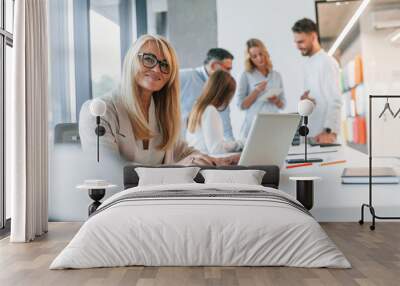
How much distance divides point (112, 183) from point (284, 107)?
243cm

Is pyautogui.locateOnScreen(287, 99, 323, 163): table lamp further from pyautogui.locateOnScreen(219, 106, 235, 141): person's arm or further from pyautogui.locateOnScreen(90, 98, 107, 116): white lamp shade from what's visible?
pyautogui.locateOnScreen(90, 98, 107, 116): white lamp shade

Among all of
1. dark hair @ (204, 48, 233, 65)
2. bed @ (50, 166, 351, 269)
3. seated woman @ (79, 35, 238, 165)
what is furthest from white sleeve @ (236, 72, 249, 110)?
bed @ (50, 166, 351, 269)

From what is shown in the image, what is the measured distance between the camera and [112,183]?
270 inches

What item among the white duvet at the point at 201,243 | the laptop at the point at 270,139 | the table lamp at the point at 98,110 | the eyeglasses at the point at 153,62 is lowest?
the white duvet at the point at 201,243

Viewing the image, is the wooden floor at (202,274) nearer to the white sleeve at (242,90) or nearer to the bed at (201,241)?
the bed at (201,241)

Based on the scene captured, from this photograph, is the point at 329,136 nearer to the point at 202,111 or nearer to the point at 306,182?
the point at 306,182

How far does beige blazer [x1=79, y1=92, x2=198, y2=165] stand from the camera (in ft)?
22.5

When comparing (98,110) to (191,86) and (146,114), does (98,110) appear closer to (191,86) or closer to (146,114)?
(146,114)

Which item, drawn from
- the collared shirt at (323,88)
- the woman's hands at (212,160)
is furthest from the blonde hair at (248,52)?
the woman's hands at (212,160)

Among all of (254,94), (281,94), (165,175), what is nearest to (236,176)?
(165,175)

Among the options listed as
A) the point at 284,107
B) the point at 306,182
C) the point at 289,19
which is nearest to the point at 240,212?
the point at 306,182

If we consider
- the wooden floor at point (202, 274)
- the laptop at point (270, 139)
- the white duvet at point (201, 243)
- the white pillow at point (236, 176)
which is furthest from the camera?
the laptop at point (270, 139)

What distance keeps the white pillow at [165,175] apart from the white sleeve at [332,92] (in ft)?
6.24

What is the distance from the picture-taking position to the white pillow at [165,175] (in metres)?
6.22
